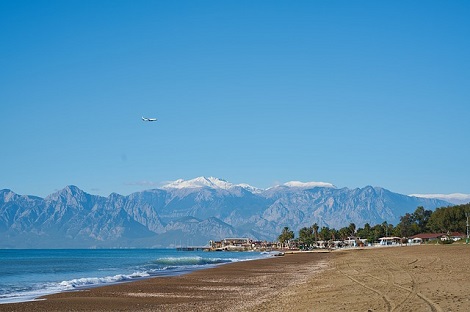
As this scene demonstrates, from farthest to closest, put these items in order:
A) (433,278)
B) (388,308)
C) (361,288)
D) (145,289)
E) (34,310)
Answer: (145,289)
(433,278)
(361,288)
(34,310)
(388,308)

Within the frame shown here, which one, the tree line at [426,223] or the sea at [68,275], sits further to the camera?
the tree line at [426,223]

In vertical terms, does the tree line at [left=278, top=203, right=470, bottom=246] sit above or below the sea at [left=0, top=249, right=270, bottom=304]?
above

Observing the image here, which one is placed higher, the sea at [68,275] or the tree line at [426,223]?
the tree line at [426,223]

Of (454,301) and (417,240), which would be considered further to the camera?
(417,240)

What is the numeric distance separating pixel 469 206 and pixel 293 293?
10895 cm

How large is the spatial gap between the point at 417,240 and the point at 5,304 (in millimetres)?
125228

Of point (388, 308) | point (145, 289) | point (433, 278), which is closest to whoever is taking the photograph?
point (388, 308)

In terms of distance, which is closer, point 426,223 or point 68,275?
point 68,275

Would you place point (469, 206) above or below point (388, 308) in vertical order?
above

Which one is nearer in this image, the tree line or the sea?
the sea

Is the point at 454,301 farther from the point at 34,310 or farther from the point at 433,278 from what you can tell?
the point at 34,310

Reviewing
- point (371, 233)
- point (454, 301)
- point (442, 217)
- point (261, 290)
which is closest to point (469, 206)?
point (442, 217)

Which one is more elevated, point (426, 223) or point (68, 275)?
point (426, 223)

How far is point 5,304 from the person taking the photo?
2380 cm
